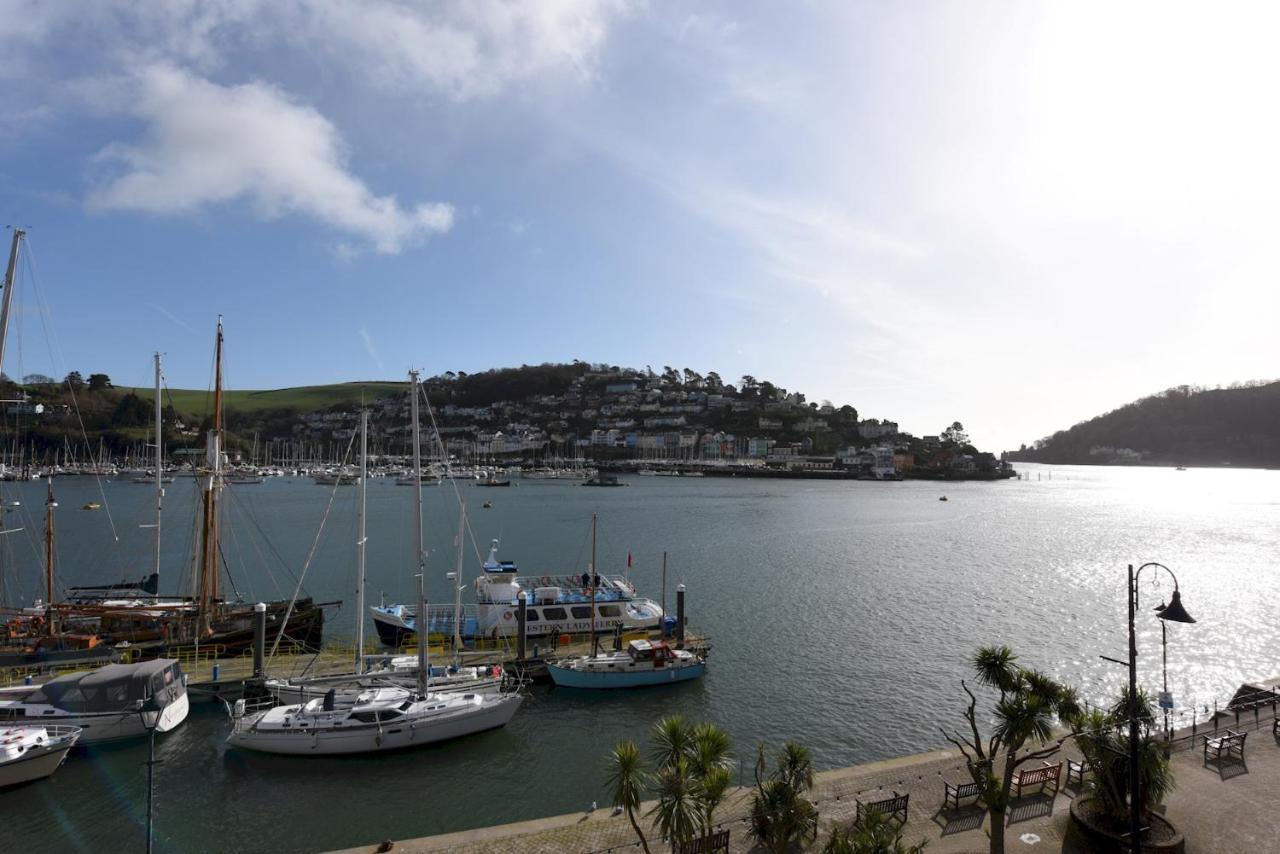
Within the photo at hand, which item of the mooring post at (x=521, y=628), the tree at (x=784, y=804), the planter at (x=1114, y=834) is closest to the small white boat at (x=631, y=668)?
the mooring post at (x=521, y=628)

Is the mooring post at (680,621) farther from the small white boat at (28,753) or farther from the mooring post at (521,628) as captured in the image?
the small white boat at (28,753)

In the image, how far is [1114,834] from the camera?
11695 mm

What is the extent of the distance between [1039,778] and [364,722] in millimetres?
18150

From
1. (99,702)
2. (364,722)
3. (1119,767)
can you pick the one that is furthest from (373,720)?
(1119,767)

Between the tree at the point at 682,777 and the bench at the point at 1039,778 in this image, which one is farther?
the bench at the point at 1039,778

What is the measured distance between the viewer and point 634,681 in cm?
2569

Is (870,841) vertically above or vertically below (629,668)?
above

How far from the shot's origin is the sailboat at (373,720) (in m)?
19.4

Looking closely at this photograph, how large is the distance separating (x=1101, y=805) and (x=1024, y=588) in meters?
38.6

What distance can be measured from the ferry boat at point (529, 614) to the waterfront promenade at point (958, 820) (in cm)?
1525

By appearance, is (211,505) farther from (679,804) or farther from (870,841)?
(870,841)

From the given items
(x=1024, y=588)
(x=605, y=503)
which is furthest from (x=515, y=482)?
(x=1024, y=588)

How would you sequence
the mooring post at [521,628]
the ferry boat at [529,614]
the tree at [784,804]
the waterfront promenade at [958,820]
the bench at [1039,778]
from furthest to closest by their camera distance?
the ferry boat at [529,614]
the mooring post at [521,628]
the bench at [1039,778]
the waterfront promenade at [958,820]
the tree at [784,804]

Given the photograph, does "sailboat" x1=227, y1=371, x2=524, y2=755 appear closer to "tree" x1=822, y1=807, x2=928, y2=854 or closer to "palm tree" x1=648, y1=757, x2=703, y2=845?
"palm tree" x1=648, y1=757, x2=703, y2=845
